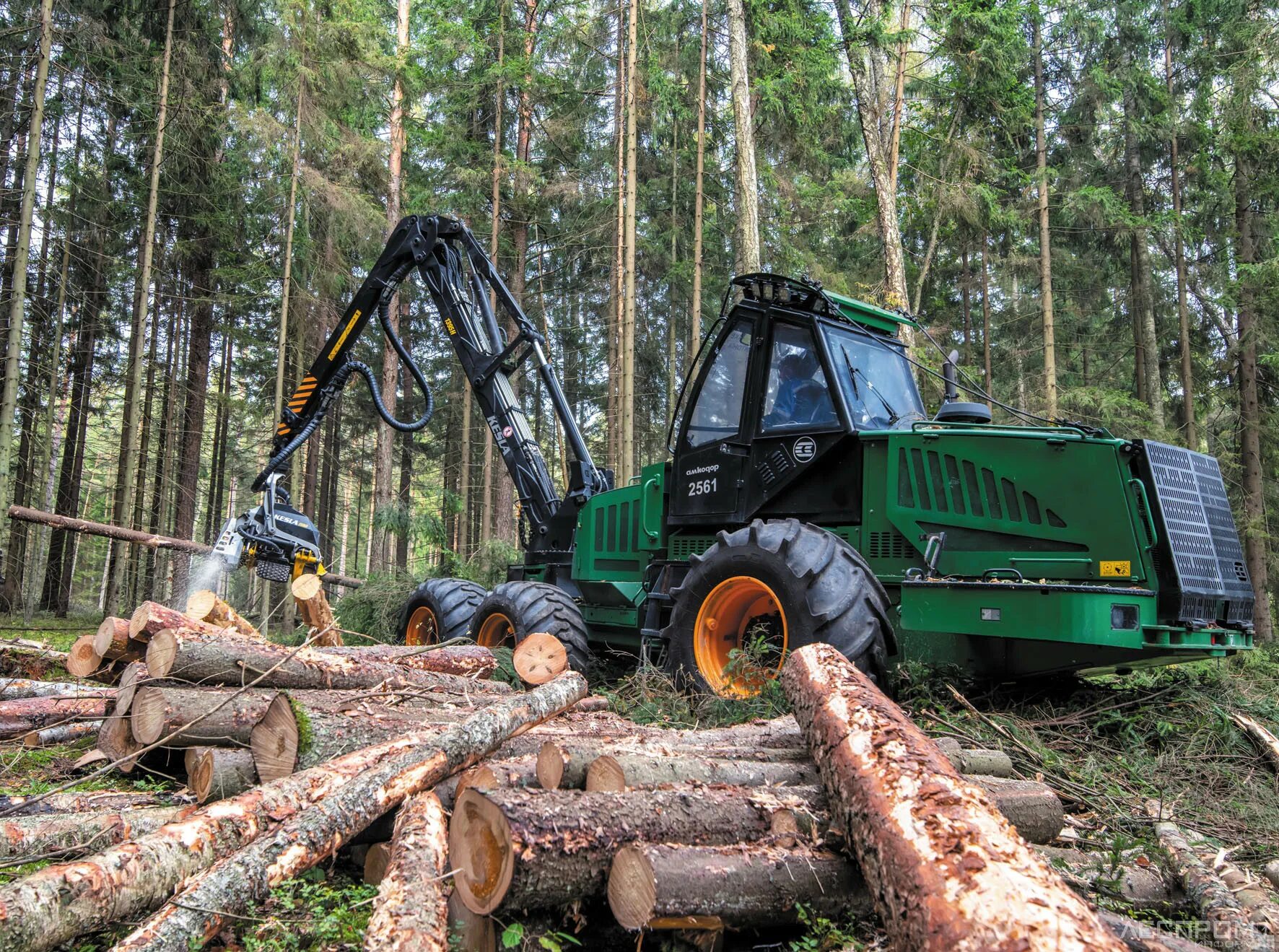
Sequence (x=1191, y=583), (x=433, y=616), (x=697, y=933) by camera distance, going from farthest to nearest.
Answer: (x=433, y=616)
(x=1191, y=583)
(x=697, y=933)

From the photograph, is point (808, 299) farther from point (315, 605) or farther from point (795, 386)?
point (315, 605)

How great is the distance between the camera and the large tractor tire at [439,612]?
27.4 ft

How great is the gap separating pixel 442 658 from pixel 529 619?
97cm

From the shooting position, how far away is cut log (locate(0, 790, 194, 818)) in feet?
12.6

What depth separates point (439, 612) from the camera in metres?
8.53

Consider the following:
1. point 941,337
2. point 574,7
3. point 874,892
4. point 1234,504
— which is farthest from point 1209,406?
point 874,892

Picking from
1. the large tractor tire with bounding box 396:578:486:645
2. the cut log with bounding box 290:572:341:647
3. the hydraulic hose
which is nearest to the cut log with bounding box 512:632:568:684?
the large tractor tire with bounding box 396:578:486:645

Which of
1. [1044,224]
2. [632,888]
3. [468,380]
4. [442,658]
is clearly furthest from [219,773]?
[1044,224]

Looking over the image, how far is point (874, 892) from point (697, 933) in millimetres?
578

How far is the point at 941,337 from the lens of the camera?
24453 millimetres

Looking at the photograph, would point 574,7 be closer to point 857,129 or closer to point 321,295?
point 857,129

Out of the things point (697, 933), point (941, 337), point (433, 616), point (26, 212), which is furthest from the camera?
point (941, 337)

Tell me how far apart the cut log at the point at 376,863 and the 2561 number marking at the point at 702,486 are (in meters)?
4.24

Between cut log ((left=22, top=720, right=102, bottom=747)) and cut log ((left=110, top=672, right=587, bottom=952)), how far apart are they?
296cm
